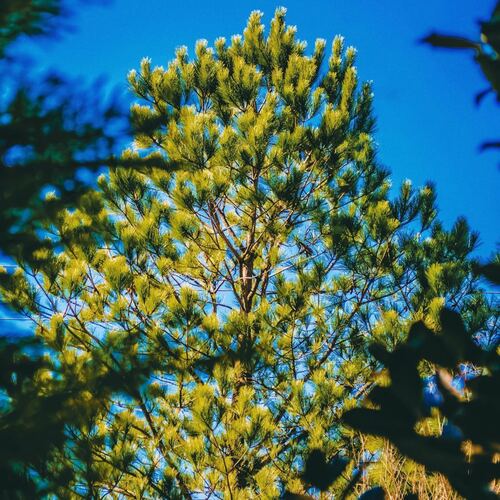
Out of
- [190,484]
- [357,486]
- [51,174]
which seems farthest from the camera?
[190,484]

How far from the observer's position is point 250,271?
4.63 m

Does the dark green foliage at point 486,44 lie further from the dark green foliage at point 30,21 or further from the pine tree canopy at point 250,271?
the pine tree canopy at point 250,271

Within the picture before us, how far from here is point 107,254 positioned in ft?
14.0

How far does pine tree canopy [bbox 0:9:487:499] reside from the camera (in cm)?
317

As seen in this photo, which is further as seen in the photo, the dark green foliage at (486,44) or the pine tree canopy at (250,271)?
the pine tree canopy at (250,271)

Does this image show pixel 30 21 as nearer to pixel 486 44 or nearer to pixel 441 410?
pixel 486 44

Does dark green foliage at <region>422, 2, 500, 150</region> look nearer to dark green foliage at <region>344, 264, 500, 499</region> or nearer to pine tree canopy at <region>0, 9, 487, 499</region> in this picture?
→ dark green foliage at <region>344, 264, 500, 499</region>

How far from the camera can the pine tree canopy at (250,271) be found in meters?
3.17

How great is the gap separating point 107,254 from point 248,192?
4.31ft

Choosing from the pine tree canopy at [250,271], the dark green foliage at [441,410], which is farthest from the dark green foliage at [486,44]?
the pine tree canopy at [250,271]

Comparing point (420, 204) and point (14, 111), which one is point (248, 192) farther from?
point (14, 111)

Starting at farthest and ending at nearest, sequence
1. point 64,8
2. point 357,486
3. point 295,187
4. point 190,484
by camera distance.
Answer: point 295,187, point 190,484, point 357,486, point 64,8

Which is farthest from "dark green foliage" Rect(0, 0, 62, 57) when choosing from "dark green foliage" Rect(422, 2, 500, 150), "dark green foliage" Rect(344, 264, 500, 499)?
"dark green foliage" Rect(344, 264, 500, 499)

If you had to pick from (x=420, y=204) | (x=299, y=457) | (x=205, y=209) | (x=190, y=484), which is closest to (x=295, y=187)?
(x=205, y=209)
